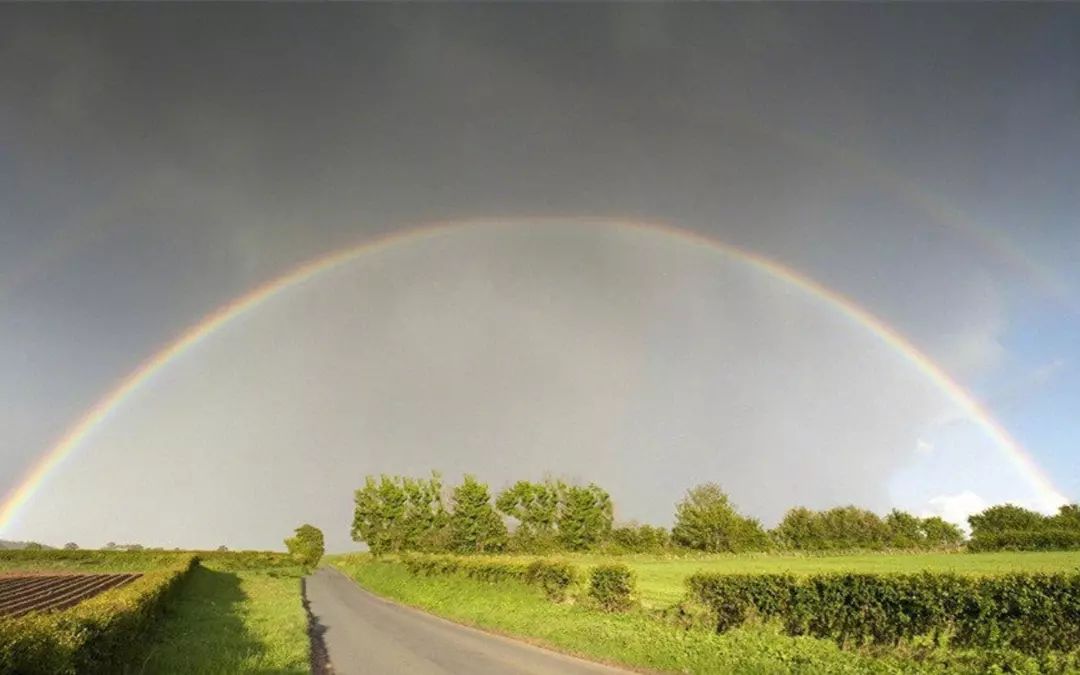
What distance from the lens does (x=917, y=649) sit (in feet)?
45.1

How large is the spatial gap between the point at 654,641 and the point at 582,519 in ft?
282

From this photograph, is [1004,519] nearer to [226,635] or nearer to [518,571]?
[518,571]

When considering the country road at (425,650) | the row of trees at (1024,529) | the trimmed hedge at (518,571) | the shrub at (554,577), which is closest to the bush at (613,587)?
the shrub at (554,577)

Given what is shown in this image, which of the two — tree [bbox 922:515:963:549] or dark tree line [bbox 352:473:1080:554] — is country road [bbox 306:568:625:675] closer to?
dark tree line [bbox 352:473:1080:554]

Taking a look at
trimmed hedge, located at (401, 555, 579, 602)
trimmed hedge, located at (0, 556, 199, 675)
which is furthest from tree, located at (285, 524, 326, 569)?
trimmed hedge, located at (0, 556, 199, 675)

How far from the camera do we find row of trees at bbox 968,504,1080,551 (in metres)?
81.2

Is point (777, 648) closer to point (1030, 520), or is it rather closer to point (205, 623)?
point (205, 623)

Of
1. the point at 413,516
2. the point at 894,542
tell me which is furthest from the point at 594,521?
the point at 894,542

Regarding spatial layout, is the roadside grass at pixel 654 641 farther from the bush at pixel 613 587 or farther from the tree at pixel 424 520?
the tree at pixel 424 520

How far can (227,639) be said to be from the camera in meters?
17.7

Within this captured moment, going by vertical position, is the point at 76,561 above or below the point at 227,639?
above

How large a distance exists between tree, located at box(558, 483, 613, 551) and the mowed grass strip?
73.5m

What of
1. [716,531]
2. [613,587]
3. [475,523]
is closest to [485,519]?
[475,523]

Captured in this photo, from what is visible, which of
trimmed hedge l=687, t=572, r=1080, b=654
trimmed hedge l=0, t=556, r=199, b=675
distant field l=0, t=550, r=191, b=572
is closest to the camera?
trimmed hedge l=0, t=556, r=199, b=675
